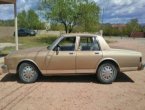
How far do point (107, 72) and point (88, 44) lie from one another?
1.13m

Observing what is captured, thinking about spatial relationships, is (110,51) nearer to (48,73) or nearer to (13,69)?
(48,73)

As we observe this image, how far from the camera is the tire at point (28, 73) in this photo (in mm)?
9938

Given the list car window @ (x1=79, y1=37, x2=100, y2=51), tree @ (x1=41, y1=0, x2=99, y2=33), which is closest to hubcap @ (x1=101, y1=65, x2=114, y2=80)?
car window @ (x1=79, y1=37, x2=100, y2=51)

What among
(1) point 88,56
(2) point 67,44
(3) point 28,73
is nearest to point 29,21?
(2) point 67,44

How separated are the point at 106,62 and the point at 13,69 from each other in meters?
3.09

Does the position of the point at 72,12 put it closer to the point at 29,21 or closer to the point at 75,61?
the point at 75,61

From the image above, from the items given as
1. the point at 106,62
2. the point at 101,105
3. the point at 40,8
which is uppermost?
the point at 40,8

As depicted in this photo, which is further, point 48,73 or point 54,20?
point 54,20

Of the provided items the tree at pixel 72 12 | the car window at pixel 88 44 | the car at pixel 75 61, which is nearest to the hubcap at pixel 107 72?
the car at pixel 75 61

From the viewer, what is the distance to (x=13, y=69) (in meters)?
10.0

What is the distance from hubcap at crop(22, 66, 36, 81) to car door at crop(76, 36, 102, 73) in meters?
1.49

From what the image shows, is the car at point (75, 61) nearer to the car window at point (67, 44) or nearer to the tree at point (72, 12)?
the car window at point (67, 44)

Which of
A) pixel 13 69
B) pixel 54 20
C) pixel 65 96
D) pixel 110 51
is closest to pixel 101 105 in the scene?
pixel 65 96

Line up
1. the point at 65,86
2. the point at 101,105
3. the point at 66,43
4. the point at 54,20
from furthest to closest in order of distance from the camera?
the point at 54,20, the point at 66,43, the point at 65,86, the point at 101,105
